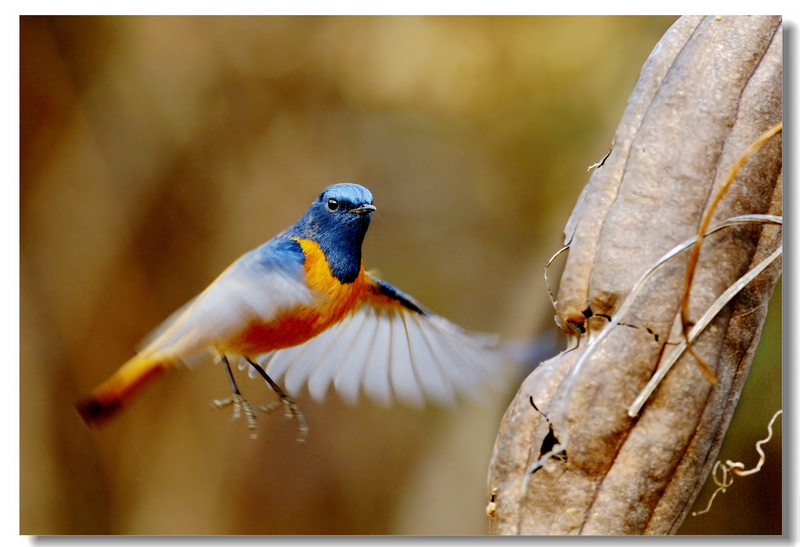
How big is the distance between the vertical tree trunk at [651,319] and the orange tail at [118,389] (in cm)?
71

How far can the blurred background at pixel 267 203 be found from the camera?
4.94 feet

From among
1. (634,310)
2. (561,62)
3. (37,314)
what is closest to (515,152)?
(561,62)

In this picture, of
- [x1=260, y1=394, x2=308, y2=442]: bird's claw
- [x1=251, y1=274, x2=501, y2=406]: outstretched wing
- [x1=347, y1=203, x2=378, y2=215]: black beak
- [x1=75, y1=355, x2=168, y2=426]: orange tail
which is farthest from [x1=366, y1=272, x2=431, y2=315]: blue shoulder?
[x1=75, y1=355, x2=168, y2=426]: orange tail

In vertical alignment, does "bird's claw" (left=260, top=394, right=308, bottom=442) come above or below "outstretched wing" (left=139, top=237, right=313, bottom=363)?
below

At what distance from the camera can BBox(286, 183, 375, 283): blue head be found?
1358 millimetres

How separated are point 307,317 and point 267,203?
38cm

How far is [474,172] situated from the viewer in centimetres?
166

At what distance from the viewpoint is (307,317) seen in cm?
137

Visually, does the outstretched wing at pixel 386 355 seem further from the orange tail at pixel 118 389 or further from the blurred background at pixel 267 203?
the orange tail at pixel 118 389

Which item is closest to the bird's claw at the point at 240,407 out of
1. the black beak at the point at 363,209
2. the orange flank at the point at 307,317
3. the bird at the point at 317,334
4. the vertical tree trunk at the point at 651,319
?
the bird at the point at 317,334

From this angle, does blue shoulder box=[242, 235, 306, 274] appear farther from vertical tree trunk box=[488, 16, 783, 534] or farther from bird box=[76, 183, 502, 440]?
vertical tree trunk box=[488, 16, 783, 534]

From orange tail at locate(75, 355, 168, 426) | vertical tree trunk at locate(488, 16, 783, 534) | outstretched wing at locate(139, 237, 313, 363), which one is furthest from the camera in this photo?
orange tail at locate(75, 355, 168, 426)

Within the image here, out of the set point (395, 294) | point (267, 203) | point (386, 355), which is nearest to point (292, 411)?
point (386, 355)

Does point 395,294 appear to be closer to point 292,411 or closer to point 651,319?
point 292,411
